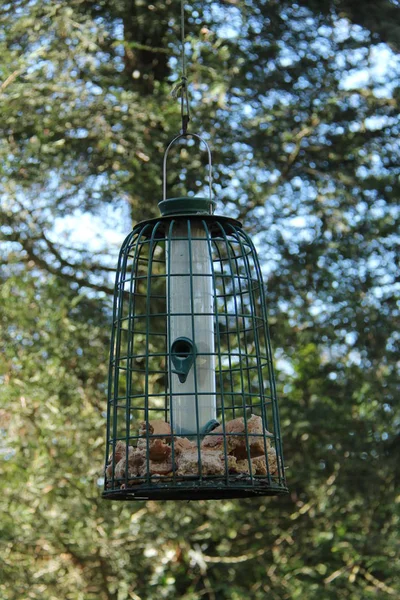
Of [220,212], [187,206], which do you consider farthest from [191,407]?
[220,212]

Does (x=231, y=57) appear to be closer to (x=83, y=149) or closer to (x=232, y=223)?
(x=83, y=149)

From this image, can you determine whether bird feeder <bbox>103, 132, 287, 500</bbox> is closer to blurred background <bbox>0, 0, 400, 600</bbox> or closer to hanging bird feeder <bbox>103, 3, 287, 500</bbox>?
hanging bird feeder <bbox>103, 3, 287, 500</bbox>

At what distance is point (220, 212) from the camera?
4.94 m

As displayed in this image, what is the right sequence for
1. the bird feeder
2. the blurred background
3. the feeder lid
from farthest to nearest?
the blurred background < the feeder lid < the bird feeder

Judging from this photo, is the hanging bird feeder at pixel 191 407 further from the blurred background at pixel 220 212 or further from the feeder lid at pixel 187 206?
the blurred background at pixel 220 212

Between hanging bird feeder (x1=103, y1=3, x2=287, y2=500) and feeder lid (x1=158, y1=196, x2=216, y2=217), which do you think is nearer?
hanging bird feeder (x1=103, y1=3, x2=287, y2=500)

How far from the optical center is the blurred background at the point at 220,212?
491 centimetres

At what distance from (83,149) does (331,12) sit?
1.63 meters

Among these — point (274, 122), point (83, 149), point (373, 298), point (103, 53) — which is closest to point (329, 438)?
point (373, 298)

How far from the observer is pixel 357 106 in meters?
5.15

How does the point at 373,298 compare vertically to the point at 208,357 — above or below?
above

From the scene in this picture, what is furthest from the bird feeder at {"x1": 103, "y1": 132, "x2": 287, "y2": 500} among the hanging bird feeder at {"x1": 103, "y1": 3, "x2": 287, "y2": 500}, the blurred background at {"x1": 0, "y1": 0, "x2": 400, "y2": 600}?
the blurred background at {"x1": 0, "y1": 0, "x2": 400, "y2": 600}

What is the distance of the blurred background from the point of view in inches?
193

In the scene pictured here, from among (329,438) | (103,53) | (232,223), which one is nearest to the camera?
(232,223)
